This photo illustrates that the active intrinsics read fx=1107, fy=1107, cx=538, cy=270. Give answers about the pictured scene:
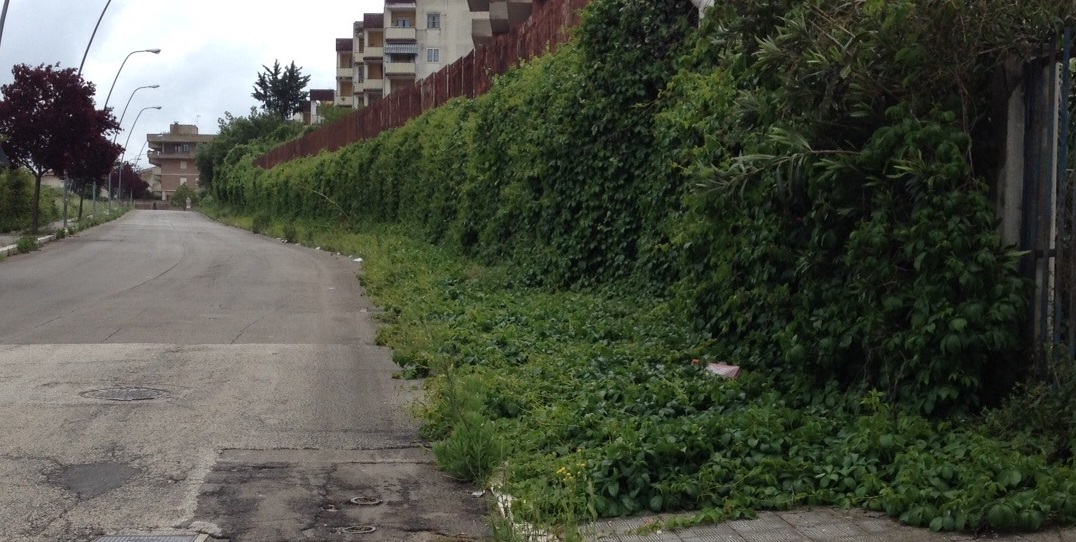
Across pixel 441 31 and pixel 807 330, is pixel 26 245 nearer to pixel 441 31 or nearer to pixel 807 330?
pixel 807 330

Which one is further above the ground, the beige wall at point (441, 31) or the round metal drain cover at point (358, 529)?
the beige wall at point (441, 31)

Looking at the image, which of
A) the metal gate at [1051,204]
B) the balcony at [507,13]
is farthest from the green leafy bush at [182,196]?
the metal gate at [1051,204]

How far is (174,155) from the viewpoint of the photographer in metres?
161

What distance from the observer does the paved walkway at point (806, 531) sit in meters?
4.97

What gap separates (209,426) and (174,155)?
161896mm

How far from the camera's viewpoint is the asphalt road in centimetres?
576

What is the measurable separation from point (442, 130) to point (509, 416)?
58.4 ft

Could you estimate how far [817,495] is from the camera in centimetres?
557

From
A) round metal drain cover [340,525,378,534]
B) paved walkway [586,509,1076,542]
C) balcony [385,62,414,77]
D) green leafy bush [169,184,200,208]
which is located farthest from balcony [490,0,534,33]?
green leafy bush [169,184,200,208]

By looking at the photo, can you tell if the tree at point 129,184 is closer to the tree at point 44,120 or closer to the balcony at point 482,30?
the tree at point 44,120

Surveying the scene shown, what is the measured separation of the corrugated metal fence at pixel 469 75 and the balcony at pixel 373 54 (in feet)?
171

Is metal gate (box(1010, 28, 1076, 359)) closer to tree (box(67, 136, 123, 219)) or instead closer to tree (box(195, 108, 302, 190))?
tree (box(67, 136, 123, 219))

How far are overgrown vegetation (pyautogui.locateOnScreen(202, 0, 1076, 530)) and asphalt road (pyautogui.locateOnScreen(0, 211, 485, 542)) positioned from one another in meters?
0.55

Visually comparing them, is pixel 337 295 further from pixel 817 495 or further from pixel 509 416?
pixel 817 495
